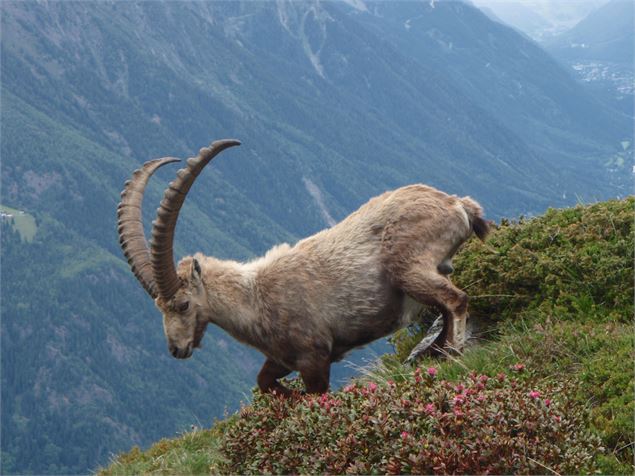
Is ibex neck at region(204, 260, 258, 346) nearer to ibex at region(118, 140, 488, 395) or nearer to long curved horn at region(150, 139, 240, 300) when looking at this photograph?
ibex at region(118, 140, 488, 395)

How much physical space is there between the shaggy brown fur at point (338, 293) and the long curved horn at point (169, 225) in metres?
0.25

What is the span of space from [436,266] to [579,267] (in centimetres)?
182

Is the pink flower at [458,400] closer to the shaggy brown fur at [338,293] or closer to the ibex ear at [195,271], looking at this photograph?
the shaggy brown fur at [338,293]

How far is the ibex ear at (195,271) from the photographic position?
11.1m

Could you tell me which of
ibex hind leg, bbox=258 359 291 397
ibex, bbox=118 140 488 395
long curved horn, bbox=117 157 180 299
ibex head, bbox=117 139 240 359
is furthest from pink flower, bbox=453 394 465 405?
long curved horn, bbox=117 157 180 299

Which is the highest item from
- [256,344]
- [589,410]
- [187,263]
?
[589,410]

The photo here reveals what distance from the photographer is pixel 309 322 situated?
1078 centimetres

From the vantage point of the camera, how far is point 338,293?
1098 cm

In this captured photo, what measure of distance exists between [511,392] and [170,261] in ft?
15.7

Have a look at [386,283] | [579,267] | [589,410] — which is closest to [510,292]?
[579,267]

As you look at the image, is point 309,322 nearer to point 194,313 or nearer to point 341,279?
point 341,279

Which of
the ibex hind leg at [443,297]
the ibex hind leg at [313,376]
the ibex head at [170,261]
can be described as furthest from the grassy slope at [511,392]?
the ibex head at [170,261]

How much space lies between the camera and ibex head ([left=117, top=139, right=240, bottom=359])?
10492mm

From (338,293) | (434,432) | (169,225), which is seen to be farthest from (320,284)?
(434,432)
